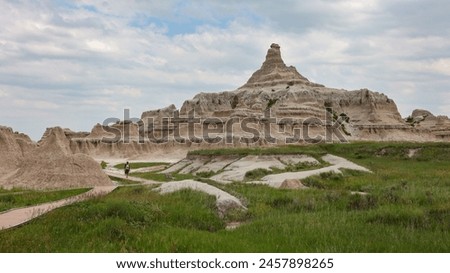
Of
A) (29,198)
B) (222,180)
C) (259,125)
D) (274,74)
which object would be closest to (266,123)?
(259,125)

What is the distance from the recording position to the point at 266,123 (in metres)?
87.9

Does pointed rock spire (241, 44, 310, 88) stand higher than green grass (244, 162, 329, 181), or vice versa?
pointed rock spire (241, 44, 310, 88)

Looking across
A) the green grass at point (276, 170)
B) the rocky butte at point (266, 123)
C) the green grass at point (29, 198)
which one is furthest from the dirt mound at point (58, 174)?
the rocky butte at point (266, 123)

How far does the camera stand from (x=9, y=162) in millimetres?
32469

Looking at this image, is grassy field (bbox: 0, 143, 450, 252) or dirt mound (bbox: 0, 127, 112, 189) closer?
grassy field (bbox: 0, 143, 450, 252)

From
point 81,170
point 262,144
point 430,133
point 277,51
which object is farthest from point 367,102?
point 81,170

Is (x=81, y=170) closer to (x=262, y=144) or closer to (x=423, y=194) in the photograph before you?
(x=423, y=194)

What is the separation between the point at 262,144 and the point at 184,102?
59597mm

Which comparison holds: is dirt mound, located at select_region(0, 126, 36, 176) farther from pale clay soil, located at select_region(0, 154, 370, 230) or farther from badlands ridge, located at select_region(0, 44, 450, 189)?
pale clay soil, located at select_region(0, 154, 370, 230)

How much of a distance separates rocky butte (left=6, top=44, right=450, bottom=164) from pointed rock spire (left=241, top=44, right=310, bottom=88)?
1.02 feet

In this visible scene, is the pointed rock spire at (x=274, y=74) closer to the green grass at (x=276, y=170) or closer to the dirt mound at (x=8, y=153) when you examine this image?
the green grass at (x=276, y=170)

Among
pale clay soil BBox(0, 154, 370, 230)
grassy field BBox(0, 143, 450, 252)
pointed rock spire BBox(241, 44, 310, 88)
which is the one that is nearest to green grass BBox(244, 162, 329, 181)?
pale clay soil BBox(0, 154, 370, 230)

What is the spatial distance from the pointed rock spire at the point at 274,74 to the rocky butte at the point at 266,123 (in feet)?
1.02

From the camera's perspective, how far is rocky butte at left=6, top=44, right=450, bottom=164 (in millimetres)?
83938
